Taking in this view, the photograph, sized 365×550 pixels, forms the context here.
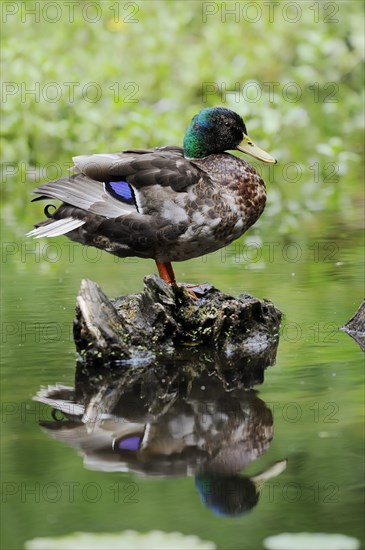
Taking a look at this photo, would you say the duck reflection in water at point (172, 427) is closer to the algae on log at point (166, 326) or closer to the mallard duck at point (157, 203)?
the algae on log at point (166, 326)

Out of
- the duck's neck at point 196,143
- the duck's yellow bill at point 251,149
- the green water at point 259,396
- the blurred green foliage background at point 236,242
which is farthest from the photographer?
the duck's yellow bill at point 251,149

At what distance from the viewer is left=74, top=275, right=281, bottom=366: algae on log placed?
522 centimetres

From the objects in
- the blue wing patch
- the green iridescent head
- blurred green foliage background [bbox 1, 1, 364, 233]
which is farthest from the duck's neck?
blurred green foliage background [bbox 1, 1, 364, 233]

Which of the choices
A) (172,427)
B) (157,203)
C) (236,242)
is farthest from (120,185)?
(236,242)

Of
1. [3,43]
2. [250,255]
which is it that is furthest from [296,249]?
A: [3,43]

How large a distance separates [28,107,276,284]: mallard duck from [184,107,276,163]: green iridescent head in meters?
0.13

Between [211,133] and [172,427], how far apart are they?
2.70 metres

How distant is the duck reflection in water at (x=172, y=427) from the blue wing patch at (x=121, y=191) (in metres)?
1.24

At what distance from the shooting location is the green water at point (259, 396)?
10.8 feet

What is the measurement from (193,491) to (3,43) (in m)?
11.9

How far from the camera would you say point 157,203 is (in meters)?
6.02

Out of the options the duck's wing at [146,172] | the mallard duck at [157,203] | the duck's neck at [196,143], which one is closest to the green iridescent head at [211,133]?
the duck's neck at [196,143]

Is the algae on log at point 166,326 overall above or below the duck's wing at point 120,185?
below

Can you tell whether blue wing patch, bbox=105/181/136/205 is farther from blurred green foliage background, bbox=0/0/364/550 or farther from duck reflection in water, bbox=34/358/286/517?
duck reflection in water, bbox=34/358/286/517
